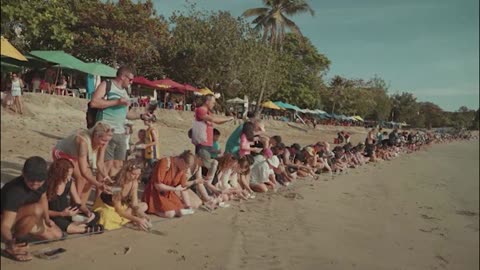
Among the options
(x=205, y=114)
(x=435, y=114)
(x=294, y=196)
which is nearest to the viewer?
(x=205, y=114)

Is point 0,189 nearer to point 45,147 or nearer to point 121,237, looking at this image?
point 121,237

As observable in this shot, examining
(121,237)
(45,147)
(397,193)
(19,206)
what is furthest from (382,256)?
(45,147)

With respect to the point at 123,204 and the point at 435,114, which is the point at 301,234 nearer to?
the point at 123,204

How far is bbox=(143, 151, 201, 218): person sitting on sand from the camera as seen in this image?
224 inches

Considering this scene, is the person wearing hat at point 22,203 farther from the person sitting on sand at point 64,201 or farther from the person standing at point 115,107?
the person standing at point 115,107

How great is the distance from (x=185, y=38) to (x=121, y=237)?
2646 centimetres

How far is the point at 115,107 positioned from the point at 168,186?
183 centimetres

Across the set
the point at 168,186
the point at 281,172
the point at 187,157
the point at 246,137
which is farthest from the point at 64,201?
the point at 281,172

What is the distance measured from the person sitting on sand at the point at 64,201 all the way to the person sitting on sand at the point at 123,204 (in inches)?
8.0

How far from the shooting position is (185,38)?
97.7 feet

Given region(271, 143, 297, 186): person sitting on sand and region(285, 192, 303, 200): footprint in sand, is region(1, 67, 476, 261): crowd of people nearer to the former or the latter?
region(271, 143, 297, 186): person sitting on sand

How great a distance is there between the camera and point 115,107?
165 inches

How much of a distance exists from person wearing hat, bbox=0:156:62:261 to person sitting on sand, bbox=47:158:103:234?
6.16ft

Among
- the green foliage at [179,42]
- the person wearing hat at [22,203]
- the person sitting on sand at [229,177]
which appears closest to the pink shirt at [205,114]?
the person sitting on sand at [229,177]
